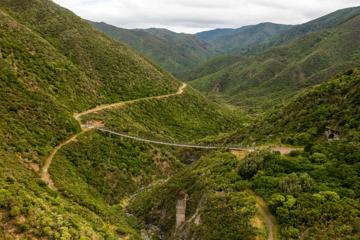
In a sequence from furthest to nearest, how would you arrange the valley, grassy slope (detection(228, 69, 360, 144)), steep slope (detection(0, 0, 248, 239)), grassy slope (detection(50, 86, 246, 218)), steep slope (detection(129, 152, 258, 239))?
1. grassy slope (detection(50, 86, 246, 218))
2. grassy slope (detection(228, 69, 360, 144))
3. steep slope (detection(0, 0, 248, 239))
4. steep slope (detection(129, 152, 258, 239))
5. the valley

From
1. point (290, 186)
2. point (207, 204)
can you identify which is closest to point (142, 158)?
point (207, 204)

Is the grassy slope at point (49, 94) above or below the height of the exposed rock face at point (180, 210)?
above

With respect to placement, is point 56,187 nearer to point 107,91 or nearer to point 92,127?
point 92,127

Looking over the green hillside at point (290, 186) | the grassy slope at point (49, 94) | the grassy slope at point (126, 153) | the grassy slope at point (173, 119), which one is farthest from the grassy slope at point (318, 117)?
the grassy slope at point (49, 94)

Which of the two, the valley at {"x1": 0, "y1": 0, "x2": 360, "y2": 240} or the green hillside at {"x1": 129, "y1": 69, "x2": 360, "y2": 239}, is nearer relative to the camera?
the green hillside at {"x1": 129, "y1": 69, "x2": 360, "y2": 239}

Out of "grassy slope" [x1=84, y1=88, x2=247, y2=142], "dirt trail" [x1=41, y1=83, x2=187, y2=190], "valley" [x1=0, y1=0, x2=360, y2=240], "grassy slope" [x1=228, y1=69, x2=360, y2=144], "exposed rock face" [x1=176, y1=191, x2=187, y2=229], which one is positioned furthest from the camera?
"grassy slope" [x1=84, y1=88, x2=247, y2=142]

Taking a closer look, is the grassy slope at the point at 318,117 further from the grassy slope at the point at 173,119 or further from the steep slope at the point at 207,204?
the grassy slope at the point at 173,119

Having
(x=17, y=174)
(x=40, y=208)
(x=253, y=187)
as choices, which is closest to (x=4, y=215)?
(x=40, y=208)

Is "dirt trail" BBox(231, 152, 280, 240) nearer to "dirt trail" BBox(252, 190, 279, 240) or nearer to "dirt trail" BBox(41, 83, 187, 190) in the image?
"dirt trail" BBox(252, 190, 279, 240)

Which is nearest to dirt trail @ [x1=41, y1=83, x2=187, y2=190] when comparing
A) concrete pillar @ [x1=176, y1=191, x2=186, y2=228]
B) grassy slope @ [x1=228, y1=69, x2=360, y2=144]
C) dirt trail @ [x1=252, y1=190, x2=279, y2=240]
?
concrete pillar @ [x1=176, y1=191, x2=186, y2=228]
